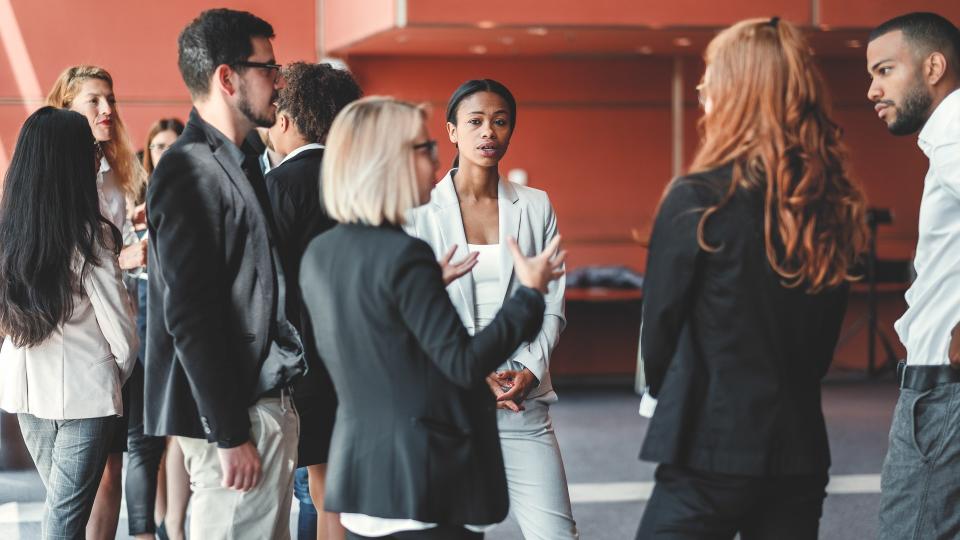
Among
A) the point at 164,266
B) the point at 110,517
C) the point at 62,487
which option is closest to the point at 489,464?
the point at 164,266

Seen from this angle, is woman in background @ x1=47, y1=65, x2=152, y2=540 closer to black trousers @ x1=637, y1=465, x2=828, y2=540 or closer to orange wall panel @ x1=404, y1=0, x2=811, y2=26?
black trousers @ x1=637, y1=465, x2=828, y2=540

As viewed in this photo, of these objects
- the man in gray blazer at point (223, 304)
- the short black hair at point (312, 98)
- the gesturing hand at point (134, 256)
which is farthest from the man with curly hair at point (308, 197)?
the gesturing hand at point (134, 256)

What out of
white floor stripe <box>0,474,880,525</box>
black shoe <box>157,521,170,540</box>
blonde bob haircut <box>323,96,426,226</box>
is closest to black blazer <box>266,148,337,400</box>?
blonde bob haircut <box>323,96,426,226</box>

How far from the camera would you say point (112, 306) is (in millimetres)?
3365

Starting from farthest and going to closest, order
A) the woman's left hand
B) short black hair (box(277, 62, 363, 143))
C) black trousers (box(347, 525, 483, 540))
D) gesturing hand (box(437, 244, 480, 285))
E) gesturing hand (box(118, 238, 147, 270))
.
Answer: gesturing hand (box(118, 238, 147, 270)) → short black hair (box(277, 62, 363, 143)) → the woman's left hand → gesturing hand (box(437, 244, 480, 285)) → black trousers (box(347, 525, 483, 540))

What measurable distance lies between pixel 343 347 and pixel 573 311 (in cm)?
765

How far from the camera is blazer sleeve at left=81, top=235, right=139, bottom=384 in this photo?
11.0ft

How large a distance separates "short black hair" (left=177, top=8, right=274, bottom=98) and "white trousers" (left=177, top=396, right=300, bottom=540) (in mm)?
782

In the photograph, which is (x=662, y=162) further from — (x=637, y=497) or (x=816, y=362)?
(x=816, y=362)

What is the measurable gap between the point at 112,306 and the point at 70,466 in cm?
47

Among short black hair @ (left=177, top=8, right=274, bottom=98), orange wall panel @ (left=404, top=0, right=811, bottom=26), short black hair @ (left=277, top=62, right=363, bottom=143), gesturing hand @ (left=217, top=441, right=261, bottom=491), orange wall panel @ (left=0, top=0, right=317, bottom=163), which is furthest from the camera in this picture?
orange wall panel @ (left=0, top=0, right=317, bottom=163)

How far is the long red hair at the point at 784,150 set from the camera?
2.20 m

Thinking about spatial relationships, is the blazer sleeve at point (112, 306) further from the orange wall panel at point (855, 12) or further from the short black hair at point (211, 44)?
the orange wall panel at point (855, 12)

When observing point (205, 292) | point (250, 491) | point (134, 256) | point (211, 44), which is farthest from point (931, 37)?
point (134, 256)
